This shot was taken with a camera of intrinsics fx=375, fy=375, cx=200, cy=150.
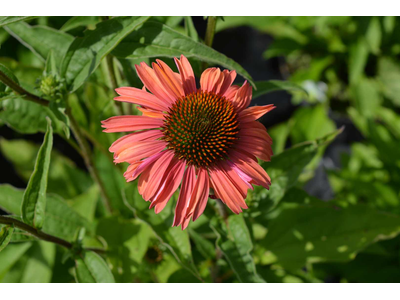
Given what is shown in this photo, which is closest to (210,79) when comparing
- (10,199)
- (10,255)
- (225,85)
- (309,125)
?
(225,85)

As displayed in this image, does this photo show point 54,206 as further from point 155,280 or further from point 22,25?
point 22,25

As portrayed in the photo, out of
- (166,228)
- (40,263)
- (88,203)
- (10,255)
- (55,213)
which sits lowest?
(40,263)

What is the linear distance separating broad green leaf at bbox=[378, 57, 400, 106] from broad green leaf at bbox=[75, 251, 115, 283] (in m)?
2.51

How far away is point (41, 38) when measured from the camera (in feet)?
4.17

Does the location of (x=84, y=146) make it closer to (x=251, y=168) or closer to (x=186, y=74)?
(x=186, y=74)

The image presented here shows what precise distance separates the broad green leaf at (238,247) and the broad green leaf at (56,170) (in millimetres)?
1161

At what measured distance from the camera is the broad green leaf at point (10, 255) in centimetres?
155

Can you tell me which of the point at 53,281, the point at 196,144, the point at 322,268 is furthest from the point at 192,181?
the point at 322,268

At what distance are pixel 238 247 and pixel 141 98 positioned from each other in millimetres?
547

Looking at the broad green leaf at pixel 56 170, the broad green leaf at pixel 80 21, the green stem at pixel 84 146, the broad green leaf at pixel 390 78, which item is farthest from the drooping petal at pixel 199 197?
the broad green leaf at pixel 390 78

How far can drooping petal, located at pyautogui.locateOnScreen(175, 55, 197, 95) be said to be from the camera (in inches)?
39.6

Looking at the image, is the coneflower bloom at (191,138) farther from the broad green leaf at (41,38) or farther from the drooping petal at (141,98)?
the broad green leaf at (41,38)

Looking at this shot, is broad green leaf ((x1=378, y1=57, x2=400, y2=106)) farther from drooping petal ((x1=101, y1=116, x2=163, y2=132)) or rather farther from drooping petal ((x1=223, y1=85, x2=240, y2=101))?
drooping petal ((x1=101, y1=116, x2=163, y2=132))

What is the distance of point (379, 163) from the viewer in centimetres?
233
